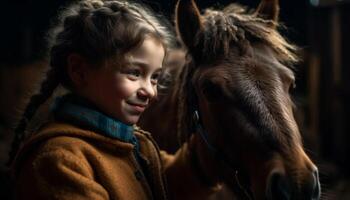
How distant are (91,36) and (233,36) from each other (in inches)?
18.3

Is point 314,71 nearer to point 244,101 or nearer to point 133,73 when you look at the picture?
point 244,101

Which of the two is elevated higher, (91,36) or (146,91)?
(91,36)

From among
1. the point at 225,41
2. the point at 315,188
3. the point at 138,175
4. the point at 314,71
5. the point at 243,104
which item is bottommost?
the point at 314,71

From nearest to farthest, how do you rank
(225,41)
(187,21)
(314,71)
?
(225,41)
(187,21)
(314,71)

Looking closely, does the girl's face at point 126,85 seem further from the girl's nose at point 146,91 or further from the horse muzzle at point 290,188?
the horse muzzle at point 290,188

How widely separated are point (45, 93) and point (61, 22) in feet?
0.71

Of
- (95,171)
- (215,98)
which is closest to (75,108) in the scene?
(95,171)

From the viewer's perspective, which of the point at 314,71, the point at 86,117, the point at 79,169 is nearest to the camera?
the point at 79,169

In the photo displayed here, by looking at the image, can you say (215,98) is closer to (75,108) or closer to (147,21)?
(147,21)

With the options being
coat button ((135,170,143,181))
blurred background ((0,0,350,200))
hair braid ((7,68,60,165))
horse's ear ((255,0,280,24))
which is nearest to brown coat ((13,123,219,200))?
coat button ((135,170,143,181))

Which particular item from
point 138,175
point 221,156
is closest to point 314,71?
point 221,156

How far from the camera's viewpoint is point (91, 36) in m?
1.24

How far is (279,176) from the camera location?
1.14 metres

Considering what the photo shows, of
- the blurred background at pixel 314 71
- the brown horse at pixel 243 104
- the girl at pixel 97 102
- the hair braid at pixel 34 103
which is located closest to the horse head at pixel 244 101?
the brown horse at pixel 243 104
